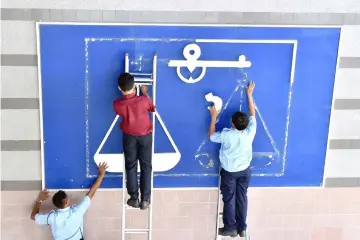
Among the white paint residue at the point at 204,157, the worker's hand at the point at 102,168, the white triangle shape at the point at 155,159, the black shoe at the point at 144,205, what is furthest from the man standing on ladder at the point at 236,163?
the worker's hand at the point at 102,168

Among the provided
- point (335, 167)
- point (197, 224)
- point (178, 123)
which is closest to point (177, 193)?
point (197, 224)

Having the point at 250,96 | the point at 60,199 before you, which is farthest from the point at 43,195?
the point at 250,96

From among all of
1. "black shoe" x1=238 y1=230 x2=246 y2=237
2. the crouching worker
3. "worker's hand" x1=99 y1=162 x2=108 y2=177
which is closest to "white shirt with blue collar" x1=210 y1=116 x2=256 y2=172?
"black shoe" x1=238 y1=230 x2=246 y2=237

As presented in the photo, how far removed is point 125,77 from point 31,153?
3.29 feet

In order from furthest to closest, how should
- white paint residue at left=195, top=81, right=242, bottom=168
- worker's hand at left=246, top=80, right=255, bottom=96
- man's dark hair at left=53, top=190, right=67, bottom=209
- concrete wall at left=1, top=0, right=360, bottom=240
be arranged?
white paint residue at left=195, top=81, right=242, bottom=168, worker's hand at left=246, top=80, right=255, bottom=96, man's dark hair at left=53, top=190, right=67, bottom=209, concrete wall at left=1, top=0, right=360, bottom=240

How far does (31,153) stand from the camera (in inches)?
152

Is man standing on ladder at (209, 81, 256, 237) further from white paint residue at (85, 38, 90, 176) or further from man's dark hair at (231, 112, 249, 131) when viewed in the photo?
white paint residue at (85, 38, 90, 176)

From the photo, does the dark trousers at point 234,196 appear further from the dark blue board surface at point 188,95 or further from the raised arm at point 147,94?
the raised arm at point 147,94

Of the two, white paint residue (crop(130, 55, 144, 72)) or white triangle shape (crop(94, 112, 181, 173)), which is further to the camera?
white triangle shape (crop(94, 112, 181, 173))

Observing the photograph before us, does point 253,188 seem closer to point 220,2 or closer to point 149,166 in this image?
point 149,166

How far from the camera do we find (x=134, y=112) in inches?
141

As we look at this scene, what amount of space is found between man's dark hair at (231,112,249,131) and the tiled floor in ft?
2.21

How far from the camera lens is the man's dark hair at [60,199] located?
146 inches

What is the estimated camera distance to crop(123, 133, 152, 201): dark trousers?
3.70 m
